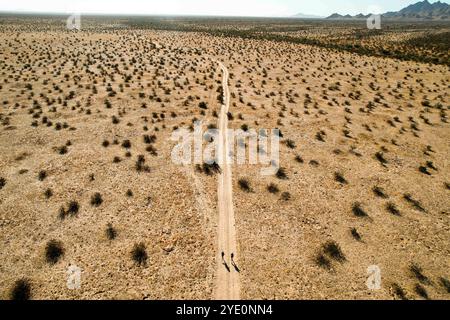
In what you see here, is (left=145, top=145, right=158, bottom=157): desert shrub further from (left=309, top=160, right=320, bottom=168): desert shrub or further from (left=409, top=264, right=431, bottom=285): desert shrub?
(left=409, top=264, right=431, bottom=285): desert shrub

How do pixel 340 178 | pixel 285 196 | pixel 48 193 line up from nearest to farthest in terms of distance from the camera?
pixel 48 193 → pixel 285 196 → pixel 340 178

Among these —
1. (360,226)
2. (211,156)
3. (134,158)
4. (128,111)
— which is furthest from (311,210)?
(128,111)

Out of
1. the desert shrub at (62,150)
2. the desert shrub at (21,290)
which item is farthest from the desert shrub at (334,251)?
the desert shrub at (62,150)

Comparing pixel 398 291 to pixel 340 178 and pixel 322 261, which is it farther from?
pixel 340 178

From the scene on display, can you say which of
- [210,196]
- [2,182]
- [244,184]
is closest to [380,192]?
[244,184]

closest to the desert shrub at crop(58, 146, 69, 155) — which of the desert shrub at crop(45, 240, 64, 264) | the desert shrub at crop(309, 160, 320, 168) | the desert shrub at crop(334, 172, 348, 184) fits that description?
the desert shrub at crop(45, 240, 64, 264)

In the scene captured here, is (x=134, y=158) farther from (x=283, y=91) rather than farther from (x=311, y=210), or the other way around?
(x=283, y=91)
